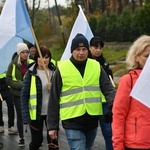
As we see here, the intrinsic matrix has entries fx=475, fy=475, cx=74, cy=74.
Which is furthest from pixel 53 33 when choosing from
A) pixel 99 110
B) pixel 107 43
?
pixel 99 110

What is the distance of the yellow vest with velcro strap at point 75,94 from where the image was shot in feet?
15.5

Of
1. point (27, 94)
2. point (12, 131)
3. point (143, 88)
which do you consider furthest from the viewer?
point (12, 131)

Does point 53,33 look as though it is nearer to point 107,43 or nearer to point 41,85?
point 107,43

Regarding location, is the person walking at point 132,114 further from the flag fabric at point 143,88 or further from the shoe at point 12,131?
the shoe at point 12,131

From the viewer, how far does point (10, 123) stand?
922 cm

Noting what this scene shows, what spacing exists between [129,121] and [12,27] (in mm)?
4453

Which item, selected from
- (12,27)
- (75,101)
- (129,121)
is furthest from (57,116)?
(12,27)

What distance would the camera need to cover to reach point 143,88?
343 cm

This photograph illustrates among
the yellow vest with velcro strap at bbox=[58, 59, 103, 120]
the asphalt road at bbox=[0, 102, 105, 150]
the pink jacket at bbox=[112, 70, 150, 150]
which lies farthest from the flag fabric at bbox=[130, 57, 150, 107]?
the asphalt road at bbox=[0, 102, 105, 150]

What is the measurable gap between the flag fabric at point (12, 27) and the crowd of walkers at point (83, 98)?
37cm

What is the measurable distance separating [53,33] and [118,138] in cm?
5299

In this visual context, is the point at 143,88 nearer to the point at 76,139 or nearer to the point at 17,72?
the point at 76,139

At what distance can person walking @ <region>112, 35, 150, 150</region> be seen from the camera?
12.3ft

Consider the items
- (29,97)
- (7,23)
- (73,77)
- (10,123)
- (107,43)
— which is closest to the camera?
(73,77)
